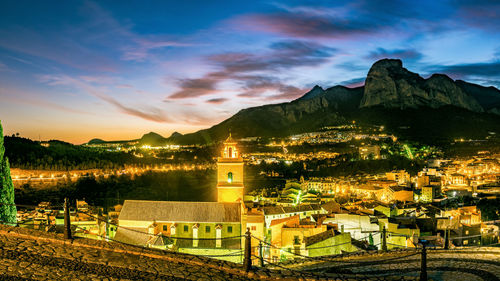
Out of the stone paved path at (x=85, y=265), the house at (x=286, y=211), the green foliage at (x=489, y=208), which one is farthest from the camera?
the green foliage at (x=489, y=208)

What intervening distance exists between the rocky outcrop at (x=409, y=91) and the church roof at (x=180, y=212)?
3371 inches

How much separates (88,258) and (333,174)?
175ft

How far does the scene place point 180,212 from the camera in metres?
14.4

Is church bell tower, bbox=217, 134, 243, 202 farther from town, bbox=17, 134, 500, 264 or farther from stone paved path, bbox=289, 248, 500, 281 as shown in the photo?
stone paved path, bbox=289, 248, 500, 281

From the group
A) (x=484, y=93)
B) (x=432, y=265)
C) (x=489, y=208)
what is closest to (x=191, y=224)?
(x=432, y=265)

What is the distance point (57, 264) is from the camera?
5.03 m

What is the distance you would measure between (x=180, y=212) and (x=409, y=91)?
9055cm

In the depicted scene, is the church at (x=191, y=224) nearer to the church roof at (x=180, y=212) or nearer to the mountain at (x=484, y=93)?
the church roof at (x=180, y=212)

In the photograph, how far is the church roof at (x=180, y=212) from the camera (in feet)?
46.7

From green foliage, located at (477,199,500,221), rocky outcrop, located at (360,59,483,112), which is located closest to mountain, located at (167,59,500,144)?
rocky outcrop, located at (360,59,483,112)

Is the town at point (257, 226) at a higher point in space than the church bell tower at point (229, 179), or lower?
lower

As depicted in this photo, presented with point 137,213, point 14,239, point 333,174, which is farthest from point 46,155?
point 14,239

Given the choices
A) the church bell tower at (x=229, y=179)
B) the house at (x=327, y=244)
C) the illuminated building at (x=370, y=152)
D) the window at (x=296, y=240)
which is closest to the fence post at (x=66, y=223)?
the house at (x=327, y=244)

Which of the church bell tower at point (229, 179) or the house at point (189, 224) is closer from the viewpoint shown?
the house at point (189, 224)
